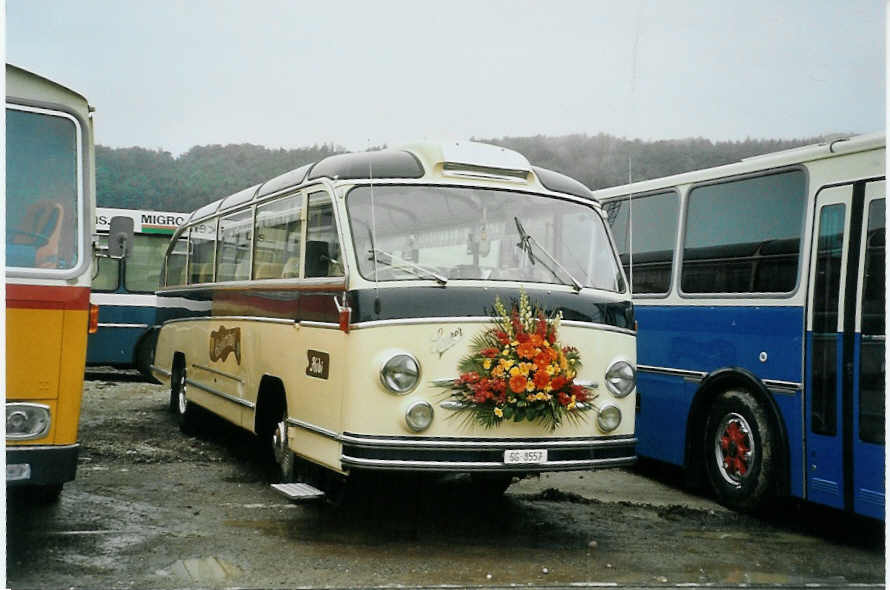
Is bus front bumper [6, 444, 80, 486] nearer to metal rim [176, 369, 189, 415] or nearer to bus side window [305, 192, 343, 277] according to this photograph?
bus side window [305, 192, 343, 277]

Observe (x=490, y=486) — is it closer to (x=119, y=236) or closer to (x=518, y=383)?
(x=518, y=383)

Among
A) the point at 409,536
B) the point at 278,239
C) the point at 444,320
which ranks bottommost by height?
the point at 409,536

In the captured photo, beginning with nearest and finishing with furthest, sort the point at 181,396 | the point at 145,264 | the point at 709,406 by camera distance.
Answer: the point at 709,406, the point at 181,396, the point at 145,264

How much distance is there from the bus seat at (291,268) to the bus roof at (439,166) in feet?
1.80

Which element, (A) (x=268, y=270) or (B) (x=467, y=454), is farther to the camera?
(A) (x=268, y=270)

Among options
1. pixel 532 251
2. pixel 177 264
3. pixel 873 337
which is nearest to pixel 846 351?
pixel 873 337

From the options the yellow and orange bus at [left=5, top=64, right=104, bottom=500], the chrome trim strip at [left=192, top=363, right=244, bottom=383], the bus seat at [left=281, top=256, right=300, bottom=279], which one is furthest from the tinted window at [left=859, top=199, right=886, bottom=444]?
the yellow and orange bus at [left=5, top=64, right=104, bottom=500]

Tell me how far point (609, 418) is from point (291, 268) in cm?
233

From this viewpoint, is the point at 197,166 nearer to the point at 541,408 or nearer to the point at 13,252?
the point at 13,252

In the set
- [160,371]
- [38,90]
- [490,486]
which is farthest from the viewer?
[160,371]

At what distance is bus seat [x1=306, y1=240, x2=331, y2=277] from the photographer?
678cm

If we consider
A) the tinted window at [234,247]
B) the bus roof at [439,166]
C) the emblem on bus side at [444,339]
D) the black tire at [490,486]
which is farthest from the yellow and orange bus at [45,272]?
the black tire at [490,486]

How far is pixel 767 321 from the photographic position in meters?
7.55

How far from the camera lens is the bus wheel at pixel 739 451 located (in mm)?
7559
